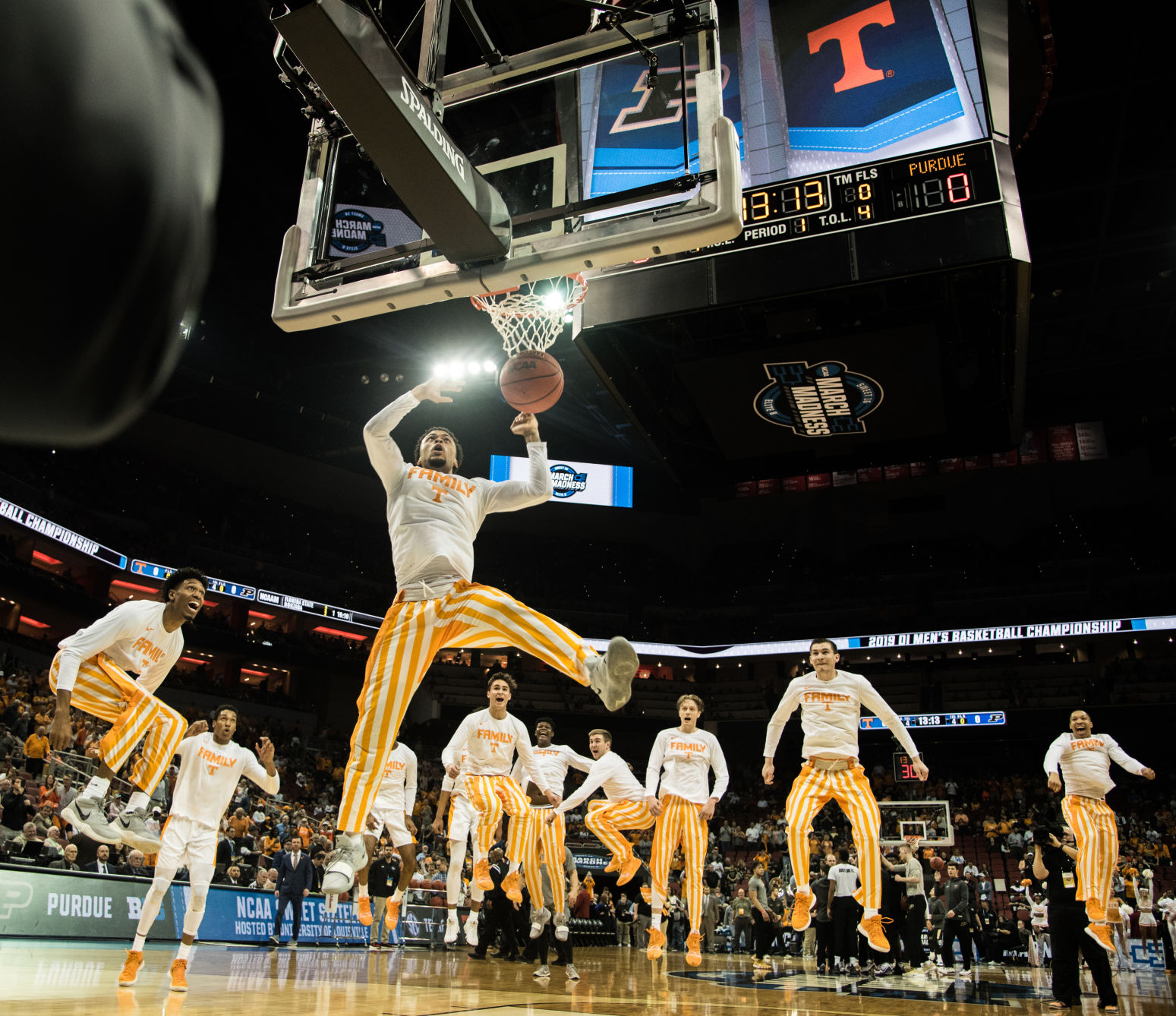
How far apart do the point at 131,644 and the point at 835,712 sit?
601 centimetres

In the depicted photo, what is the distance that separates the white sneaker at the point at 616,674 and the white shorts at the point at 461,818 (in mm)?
5316

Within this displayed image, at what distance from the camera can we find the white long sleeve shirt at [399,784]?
31.5 ft

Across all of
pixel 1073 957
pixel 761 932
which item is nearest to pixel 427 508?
pixel 1073 957

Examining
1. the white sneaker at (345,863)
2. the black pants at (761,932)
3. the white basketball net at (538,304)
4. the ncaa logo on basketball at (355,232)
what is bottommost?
the black pants at (761,932)

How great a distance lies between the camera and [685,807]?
9.59m

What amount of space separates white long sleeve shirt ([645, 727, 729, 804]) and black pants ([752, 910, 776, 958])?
203 inches

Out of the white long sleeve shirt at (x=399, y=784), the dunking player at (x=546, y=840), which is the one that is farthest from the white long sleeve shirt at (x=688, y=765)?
the white long sleeve shirt at (x=399, y=784)

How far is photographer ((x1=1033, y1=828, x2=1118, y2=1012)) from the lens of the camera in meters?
7.03

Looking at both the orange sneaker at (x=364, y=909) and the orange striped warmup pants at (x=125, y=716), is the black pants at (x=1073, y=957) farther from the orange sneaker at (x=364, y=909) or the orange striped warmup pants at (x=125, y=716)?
the orange striped warmup pants at (x=125, y=716)

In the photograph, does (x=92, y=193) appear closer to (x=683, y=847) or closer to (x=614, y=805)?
(x=683, y=847)

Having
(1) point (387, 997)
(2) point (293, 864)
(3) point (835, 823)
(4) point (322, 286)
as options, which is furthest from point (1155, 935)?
(4) point (322, 286)

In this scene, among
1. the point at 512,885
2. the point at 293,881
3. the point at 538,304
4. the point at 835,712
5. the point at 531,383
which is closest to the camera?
the point at 531,383

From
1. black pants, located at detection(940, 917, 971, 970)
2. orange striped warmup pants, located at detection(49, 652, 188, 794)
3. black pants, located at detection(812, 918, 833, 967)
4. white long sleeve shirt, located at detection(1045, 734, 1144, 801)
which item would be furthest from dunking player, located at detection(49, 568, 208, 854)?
black pants, located at detection(940, 917, 971, 970)

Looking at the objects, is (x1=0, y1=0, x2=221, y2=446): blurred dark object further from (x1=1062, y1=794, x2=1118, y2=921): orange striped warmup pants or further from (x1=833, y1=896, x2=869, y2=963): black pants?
(x1=833, y1=896, x2=869, y2=963): black pants
